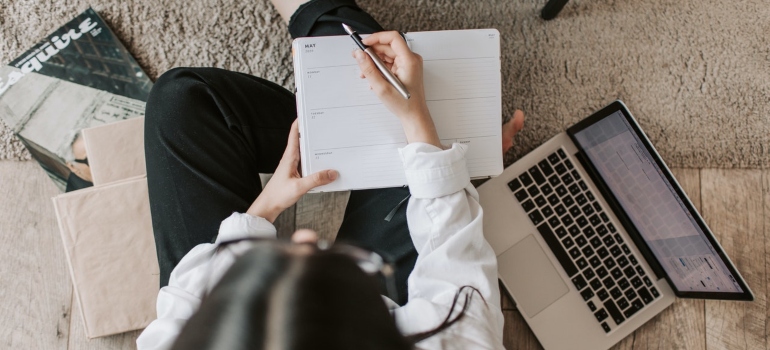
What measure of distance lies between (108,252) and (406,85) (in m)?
0.57

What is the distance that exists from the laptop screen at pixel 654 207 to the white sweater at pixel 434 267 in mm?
296

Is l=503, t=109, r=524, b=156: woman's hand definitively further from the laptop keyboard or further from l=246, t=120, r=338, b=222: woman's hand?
l=246, t=120, r=338, b=222: woman's hand

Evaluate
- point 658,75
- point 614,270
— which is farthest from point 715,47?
point 614,270

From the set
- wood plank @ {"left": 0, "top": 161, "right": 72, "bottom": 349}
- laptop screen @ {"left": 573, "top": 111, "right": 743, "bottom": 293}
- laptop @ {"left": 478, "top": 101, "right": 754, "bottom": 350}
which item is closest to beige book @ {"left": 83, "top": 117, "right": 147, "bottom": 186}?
wood plank @ {"left": 0, "top": 161, "right": 72, "bottom": 349}

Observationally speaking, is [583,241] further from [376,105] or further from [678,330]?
[376,105]

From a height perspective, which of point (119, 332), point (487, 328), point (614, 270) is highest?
point (487, 328)

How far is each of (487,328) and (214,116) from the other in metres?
0.46

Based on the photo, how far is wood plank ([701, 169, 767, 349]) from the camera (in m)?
0.84

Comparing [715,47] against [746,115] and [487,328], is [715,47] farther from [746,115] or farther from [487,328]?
[487,328]

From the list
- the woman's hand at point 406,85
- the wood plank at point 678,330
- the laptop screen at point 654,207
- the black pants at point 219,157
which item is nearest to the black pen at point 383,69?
the woman's hand at point 406,85

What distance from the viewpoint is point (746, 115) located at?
90cm

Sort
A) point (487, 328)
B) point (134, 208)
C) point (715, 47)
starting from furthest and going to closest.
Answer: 1. point (715, 47)
2. point (134, 208)
3. point (487, 328)

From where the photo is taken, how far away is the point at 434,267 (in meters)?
0.58

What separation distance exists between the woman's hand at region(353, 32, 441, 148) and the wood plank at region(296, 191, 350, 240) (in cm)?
31
